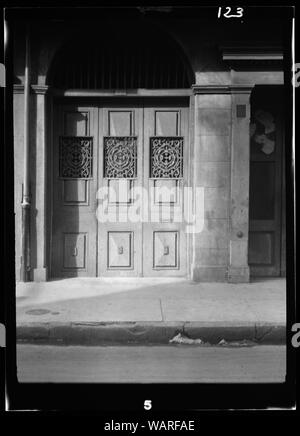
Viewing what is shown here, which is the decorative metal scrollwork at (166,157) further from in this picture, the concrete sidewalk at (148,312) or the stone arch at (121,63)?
the concrete sidewalk at (148,312)

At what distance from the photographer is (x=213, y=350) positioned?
22.5 feet

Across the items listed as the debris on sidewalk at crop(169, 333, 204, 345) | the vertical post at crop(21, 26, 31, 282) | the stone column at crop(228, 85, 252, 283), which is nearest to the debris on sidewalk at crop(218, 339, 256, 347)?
the debris on sidewalk at crop(169, 333, 204, 345)

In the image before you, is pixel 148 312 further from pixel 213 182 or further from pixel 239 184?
pixel 239 184

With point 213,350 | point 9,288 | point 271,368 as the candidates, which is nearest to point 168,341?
point 213,350

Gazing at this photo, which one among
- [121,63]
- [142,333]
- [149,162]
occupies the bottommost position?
[142,333]

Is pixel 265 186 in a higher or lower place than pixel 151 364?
higher

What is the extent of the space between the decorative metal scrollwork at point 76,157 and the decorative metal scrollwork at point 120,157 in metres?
0.29

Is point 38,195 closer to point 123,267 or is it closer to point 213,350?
point 123,267

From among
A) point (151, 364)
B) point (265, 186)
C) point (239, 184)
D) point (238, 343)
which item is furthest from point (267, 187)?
point (151, 364)

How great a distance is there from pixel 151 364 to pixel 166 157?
499 cm

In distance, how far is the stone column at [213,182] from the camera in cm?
1001

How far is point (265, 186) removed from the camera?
416 inches
